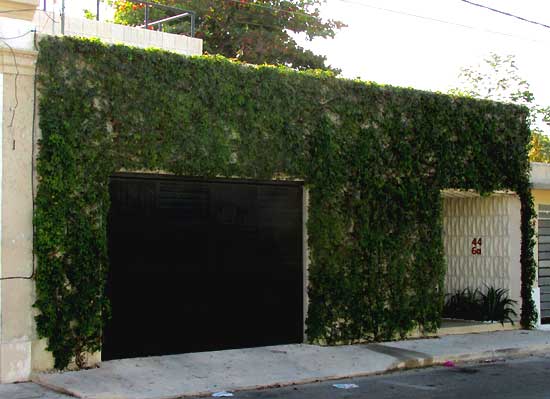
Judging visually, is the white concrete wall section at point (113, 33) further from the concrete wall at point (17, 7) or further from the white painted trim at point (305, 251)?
the white painted trim at point (305, 251)

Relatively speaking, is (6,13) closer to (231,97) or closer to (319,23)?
(231,97)

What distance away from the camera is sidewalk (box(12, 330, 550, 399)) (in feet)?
32.8

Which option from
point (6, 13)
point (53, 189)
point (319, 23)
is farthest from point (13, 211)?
point (319, 23)

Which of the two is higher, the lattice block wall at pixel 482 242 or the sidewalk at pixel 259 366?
the lattice block wall at pixel 482 242

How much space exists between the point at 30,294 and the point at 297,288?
4.73 m

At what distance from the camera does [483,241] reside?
1697 cm

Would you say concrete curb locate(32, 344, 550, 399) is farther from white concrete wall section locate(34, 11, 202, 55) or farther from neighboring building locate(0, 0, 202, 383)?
white concrete wall section locate(34, 11, 202, 55)

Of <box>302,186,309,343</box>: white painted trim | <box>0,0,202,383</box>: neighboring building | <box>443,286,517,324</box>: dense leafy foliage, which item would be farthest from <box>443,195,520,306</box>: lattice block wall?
<box>0,0,202,383</box>: neighboring building

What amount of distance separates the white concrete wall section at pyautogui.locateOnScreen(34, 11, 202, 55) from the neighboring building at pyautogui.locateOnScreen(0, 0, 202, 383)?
697cm

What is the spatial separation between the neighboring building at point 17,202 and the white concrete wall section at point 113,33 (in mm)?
6972

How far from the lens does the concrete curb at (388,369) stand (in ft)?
31.7

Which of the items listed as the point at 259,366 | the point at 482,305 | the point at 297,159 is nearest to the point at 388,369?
the point at 259,366

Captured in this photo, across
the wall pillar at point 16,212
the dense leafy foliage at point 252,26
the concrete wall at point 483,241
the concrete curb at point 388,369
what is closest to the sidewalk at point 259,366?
the concrete curb at point 388,369

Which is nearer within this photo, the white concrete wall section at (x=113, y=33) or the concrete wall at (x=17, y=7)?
the concrete wall at (x=17, y=7)
